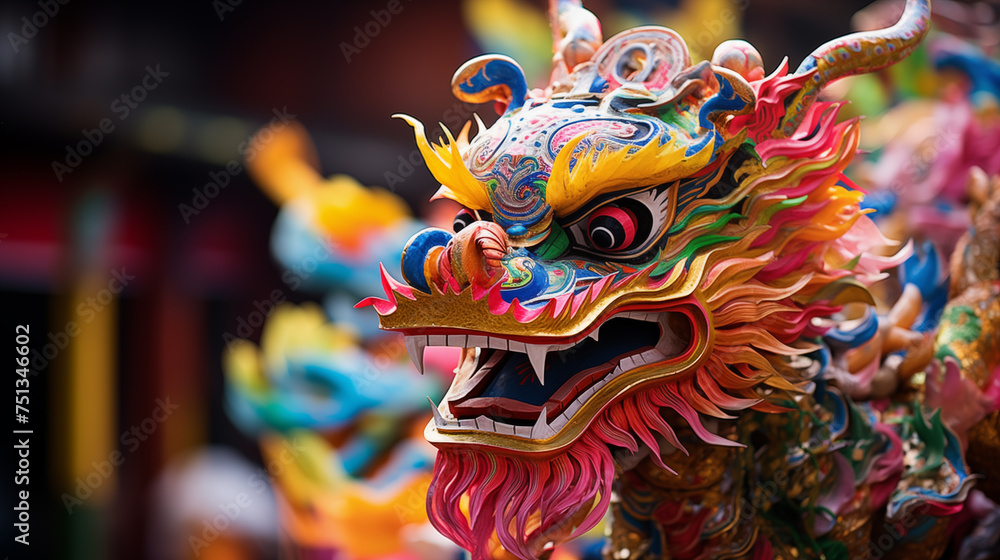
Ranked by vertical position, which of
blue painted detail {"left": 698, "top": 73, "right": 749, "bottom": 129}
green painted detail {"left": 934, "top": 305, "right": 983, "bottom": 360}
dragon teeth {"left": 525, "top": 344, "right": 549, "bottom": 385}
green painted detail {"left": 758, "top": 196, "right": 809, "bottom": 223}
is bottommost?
green painted detail {"left": 934, "top": 305, "right": 983, "bottom": 360}

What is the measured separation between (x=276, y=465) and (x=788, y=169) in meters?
1.45

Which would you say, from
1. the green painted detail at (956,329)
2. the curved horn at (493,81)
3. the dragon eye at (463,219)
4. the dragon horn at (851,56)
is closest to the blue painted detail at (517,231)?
the dragon eye at (463,219)

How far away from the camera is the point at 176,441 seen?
8.32 ft

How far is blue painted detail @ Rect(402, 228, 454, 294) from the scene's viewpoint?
905 mm

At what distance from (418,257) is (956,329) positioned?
0.99 meters

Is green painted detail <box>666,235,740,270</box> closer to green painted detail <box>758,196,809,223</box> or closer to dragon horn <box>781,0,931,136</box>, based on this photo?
green painted detail <box>758,196,809,223</box>

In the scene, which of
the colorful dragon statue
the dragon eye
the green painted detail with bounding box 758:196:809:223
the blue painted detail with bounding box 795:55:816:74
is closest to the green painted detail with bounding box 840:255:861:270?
the colorful dragon statue

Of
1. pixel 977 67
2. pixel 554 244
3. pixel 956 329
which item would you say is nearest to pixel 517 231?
pixel 554 244

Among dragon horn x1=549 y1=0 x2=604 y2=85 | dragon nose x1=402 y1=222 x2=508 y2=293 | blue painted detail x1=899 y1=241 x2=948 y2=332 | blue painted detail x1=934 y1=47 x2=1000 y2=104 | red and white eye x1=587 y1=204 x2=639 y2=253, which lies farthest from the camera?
blue painted detail x1=934 y1=47 x2=1000 y2=104

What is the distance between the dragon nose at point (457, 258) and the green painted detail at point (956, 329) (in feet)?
2.77

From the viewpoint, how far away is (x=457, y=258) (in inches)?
34.8

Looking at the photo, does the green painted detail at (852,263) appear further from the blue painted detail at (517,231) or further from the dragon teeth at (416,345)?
the dragon teeth at (416,345)

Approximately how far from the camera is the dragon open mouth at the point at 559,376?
0.96 meters

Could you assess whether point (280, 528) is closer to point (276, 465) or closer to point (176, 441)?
point (276, 465)
